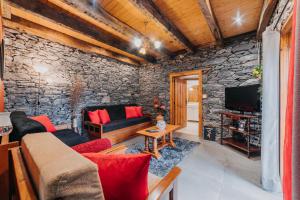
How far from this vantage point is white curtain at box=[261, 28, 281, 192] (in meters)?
1.73

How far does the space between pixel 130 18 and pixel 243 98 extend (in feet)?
9.50

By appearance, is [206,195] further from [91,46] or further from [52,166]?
[91,46]

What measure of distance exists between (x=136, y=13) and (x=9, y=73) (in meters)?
2.71

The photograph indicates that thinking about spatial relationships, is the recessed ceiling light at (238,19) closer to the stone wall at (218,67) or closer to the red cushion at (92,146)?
the stone wall at (218,67)

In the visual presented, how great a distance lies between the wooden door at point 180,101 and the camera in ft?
15.6

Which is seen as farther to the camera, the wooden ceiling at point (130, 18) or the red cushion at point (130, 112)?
the red cushion at point (130, 112)

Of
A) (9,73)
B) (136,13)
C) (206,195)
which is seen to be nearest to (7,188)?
(206,195)

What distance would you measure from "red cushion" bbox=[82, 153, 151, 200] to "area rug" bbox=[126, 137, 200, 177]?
59.0 inches

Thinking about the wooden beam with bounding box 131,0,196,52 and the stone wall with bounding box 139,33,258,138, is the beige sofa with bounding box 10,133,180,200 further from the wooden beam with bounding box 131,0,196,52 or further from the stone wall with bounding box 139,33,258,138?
the stone wall with bounding box 139,33,258,138

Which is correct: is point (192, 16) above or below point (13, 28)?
above

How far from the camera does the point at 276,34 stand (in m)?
1.72

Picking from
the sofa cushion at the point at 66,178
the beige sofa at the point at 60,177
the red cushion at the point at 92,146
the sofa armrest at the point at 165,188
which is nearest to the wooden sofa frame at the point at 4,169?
the red cushion at the point at 92,146

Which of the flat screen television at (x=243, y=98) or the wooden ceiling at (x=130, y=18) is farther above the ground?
the wooden ceiling at (x=130, y=18)

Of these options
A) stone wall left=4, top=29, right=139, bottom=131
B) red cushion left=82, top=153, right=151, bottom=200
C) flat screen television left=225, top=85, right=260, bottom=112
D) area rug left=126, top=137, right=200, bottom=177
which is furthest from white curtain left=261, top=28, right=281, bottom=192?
stone wall left=4, top=29, right=139, bottom=131
